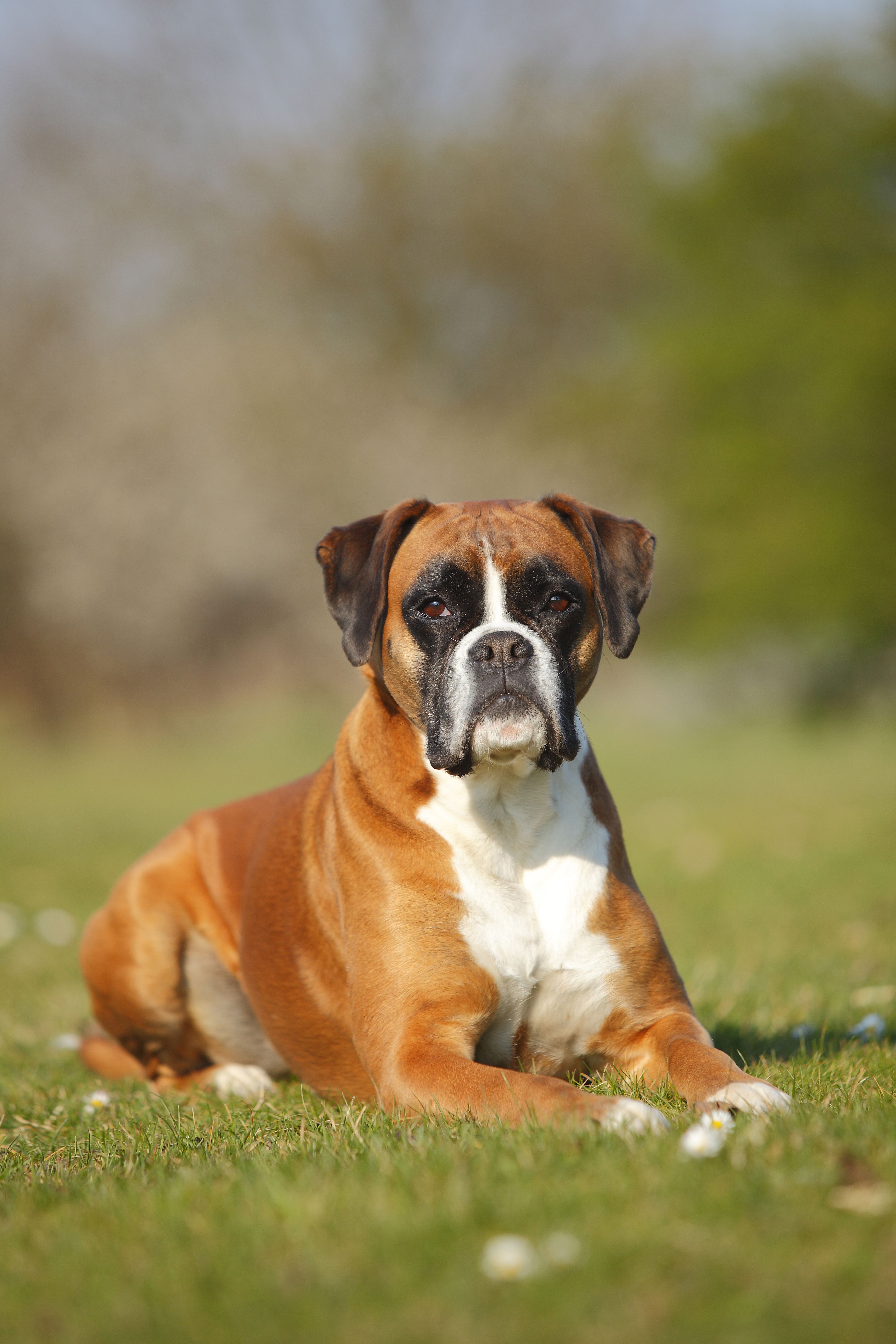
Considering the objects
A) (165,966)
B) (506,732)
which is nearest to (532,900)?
(506,732)

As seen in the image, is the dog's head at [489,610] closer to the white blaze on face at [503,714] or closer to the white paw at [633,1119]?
the white blaze on face at [503,714]

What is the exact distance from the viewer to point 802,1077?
128 inches

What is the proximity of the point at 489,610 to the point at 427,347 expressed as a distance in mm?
27682

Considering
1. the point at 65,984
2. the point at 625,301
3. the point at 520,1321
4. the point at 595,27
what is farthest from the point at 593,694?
the point at 520,1321

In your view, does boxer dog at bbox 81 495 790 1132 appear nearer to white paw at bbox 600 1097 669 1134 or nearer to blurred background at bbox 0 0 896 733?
white paw at bbox 600 1097 669 1134

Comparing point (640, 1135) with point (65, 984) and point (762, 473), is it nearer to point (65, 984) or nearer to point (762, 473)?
point (65, 984)

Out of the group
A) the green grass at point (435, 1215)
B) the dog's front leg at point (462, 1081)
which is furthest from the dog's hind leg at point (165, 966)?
the dog's front leg at point (462, 1081)

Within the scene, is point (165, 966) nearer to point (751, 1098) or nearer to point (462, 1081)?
point (462, 1081)

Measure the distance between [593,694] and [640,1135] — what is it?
30.3 meters

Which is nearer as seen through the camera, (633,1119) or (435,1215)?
(435,1215)

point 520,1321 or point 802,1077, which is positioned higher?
point 520,1321

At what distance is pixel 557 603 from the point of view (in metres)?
3.49

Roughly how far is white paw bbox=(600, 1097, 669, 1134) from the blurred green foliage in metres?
18.0

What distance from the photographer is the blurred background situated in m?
21.2
